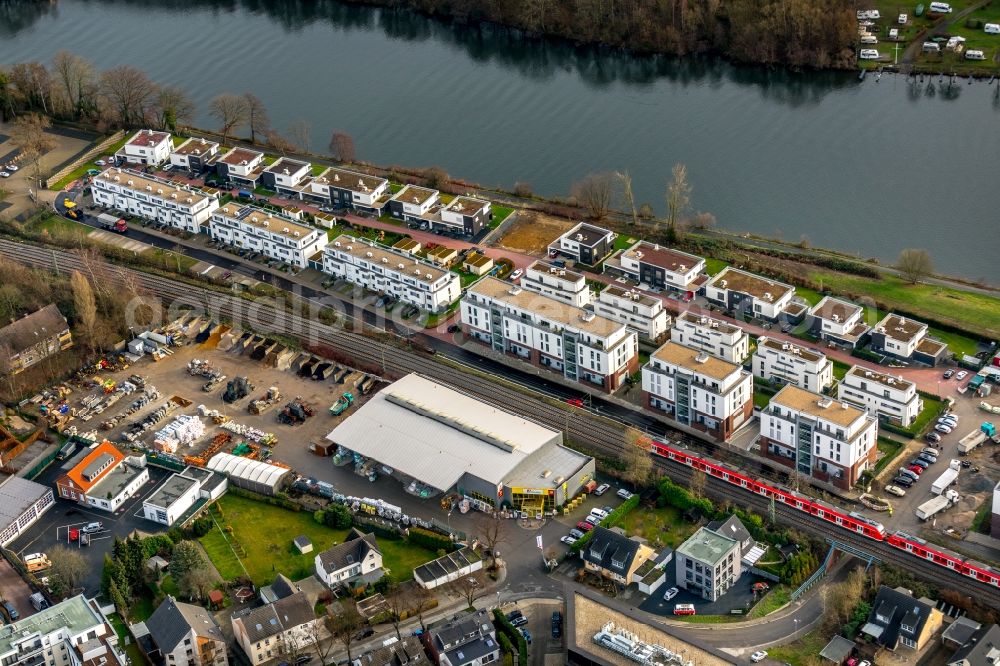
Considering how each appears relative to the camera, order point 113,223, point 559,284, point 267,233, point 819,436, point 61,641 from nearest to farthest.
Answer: point 61,641, point 819,436, point 559,284, point 267,233, point 113,223

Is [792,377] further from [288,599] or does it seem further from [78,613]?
[78,613]

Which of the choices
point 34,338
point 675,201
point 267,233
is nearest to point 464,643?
point 34,338

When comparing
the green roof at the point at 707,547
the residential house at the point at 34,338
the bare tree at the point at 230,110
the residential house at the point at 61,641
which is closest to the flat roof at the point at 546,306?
the green roof at the point at 707,547

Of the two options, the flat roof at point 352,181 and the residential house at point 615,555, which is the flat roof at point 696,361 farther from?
the flat roof at point 352,181

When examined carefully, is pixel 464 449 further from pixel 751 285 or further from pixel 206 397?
pixel 751 285

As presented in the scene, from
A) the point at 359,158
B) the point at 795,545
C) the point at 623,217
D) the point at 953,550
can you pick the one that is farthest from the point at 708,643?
the point at 359,158

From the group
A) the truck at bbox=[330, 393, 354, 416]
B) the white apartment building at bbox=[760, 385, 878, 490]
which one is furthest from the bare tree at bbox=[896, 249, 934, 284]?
the truck at bbox=[330, 393, 354, 416]
